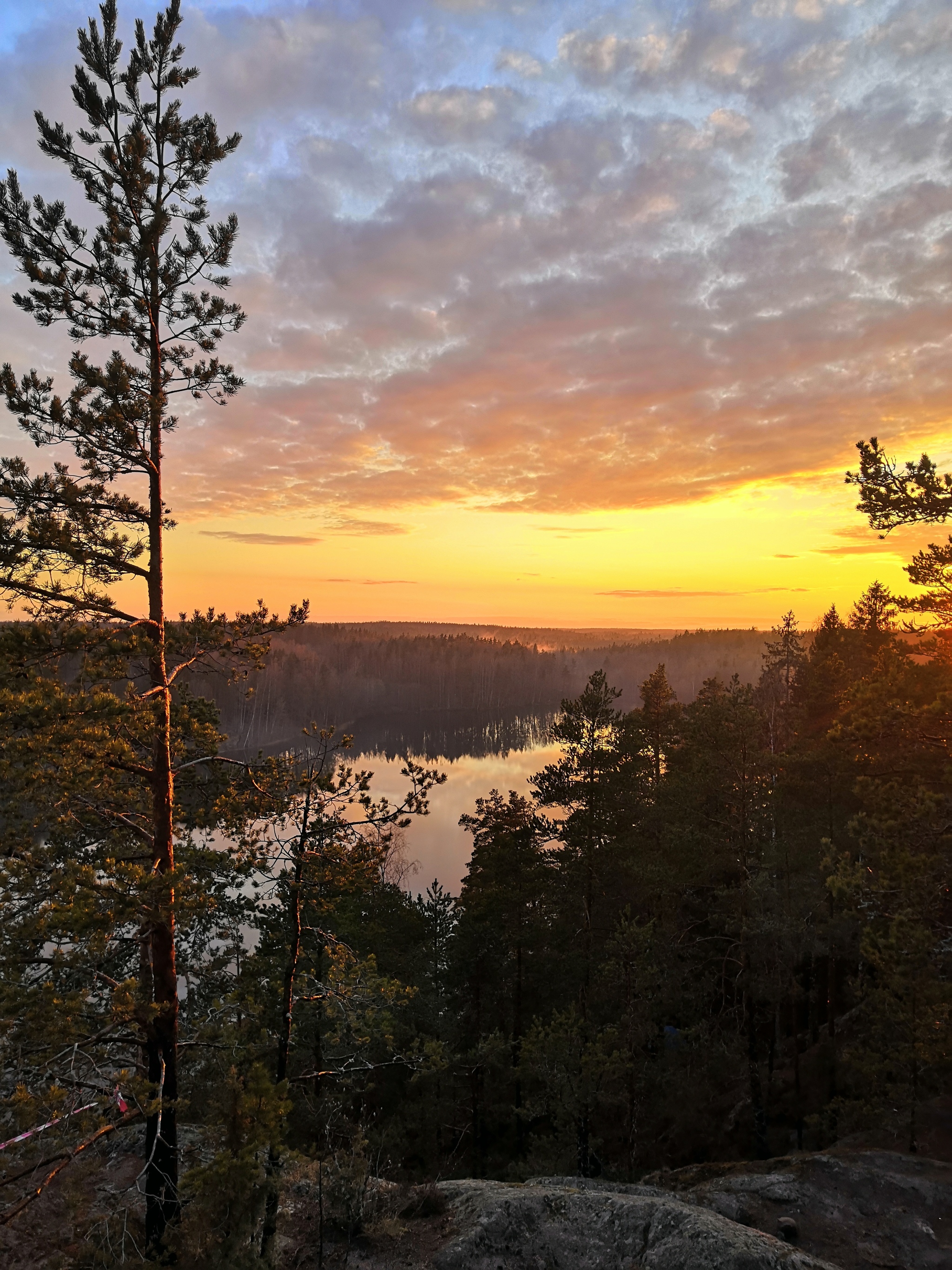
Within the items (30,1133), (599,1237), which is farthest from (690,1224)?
(30,1133)

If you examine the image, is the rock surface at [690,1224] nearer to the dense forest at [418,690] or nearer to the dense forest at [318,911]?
the dense forest at [318,911]

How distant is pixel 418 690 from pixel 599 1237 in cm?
14793

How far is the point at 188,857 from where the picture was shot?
7586 mm

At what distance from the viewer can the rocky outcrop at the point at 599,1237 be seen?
7.81 metres

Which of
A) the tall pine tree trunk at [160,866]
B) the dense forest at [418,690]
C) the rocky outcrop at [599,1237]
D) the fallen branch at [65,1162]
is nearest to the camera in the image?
the fallen branch at [65,1162]

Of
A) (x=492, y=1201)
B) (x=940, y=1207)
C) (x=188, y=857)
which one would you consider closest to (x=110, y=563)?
(x=188, y=857)

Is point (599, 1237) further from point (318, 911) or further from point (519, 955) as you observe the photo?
point (519, 955)

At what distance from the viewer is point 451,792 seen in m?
71.3

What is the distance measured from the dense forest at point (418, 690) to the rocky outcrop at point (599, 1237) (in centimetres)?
7704

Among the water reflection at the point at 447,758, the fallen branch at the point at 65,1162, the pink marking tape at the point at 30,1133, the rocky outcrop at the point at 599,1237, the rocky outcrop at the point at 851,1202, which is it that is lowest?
the water reflection at the point at 447,758

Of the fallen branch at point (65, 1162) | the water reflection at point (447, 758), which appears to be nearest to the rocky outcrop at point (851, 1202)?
the fallen branch at point (65, 1162)

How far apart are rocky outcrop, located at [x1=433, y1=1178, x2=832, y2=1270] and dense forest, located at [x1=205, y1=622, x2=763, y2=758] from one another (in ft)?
253

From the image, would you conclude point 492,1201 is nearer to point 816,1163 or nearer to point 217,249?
point 816,1163

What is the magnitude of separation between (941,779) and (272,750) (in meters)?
90.0
